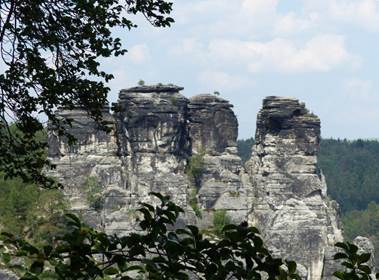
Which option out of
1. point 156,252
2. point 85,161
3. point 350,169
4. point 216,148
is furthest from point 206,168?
point 350,169

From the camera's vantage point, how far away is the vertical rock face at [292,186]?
61469 millimetres

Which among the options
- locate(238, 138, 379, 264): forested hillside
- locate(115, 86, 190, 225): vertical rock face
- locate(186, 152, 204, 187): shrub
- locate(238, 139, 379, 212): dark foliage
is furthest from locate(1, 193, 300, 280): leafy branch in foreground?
locate(238, 139, 379, 212): dark foliage

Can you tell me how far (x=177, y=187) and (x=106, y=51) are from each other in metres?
52.0

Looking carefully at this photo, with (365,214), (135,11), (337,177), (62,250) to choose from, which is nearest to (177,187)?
(135,11)

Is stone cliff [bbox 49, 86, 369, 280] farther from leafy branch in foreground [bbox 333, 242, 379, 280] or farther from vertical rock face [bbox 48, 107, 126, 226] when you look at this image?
leafy branch in foreground [bbox 333, 242, 379, 280]

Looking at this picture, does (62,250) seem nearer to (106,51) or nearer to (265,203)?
(106,51)

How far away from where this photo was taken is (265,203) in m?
64.0

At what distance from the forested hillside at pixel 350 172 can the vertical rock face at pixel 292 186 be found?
6276 cm

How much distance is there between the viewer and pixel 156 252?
7227 mm

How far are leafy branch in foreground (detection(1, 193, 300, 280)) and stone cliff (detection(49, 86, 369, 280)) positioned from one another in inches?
2096

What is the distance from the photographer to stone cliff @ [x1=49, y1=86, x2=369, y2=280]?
61.5 meters

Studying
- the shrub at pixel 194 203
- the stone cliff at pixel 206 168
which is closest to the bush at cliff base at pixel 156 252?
the stone cliff at pixel 206 168

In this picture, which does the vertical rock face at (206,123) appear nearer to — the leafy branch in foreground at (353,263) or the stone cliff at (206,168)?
the stone cliff at (206,168)

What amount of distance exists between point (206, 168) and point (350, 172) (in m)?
98.4
